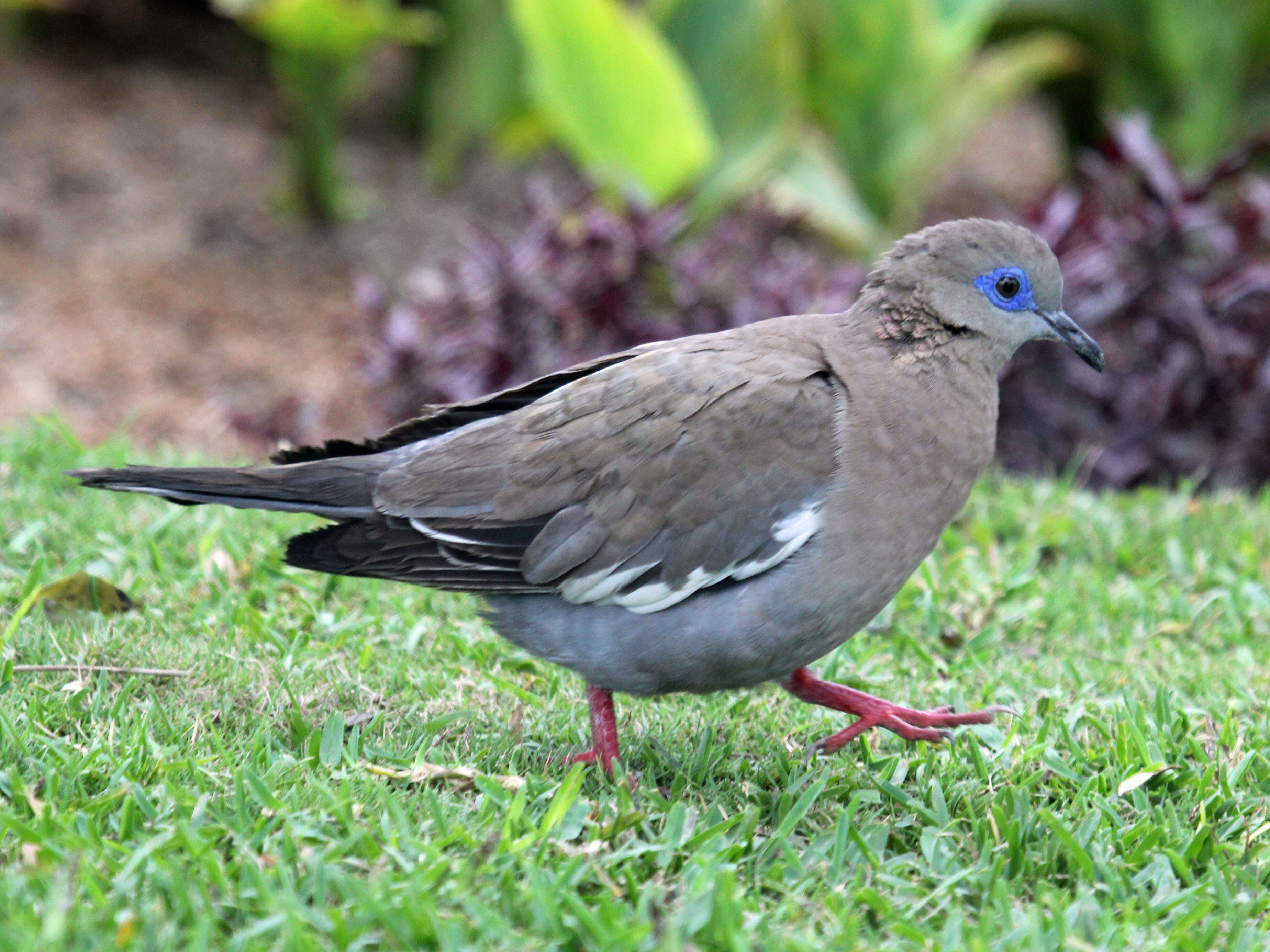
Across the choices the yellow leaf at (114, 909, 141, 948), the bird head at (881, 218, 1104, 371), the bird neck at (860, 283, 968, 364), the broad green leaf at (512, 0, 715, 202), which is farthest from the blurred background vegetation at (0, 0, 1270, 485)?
the yellow leaf at (114, 909, 141, 948)

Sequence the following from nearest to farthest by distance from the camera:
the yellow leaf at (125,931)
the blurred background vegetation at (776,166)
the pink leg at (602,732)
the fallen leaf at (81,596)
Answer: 1. the yellow leaf at (125,931)
2. the pink leg at (602,732)
3. the fallen leaf at (81,596)
4. the blurred background vegetation at (776,166)

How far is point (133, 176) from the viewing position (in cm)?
877

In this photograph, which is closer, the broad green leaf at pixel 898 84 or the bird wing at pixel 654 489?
the bird wing at pixel 654 489

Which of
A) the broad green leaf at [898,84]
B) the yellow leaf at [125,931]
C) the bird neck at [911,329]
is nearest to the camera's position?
the yellow leaf at [125,931]

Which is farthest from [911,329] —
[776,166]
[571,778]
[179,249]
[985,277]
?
[179,249]

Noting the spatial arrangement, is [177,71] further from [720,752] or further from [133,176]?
[720,752]

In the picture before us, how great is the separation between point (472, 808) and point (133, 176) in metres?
6.95

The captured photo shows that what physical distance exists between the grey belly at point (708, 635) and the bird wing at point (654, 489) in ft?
0.14

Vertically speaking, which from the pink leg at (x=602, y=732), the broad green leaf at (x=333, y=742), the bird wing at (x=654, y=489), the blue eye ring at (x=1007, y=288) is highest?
the blue eye ring at (x=1007, y=288)

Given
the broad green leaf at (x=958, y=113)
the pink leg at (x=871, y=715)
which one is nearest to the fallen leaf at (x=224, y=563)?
the pink leg at (x=871, y=715)

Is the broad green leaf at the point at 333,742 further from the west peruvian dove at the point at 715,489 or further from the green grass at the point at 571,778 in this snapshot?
the west peruvian dove at the point at 715,489

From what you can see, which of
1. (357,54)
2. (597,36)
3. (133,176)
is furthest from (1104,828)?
(133,176)

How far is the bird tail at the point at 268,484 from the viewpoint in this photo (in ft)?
11.3

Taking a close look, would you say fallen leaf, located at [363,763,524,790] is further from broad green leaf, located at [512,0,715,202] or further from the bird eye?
broad green leaf, located at [512,0,715,202]
